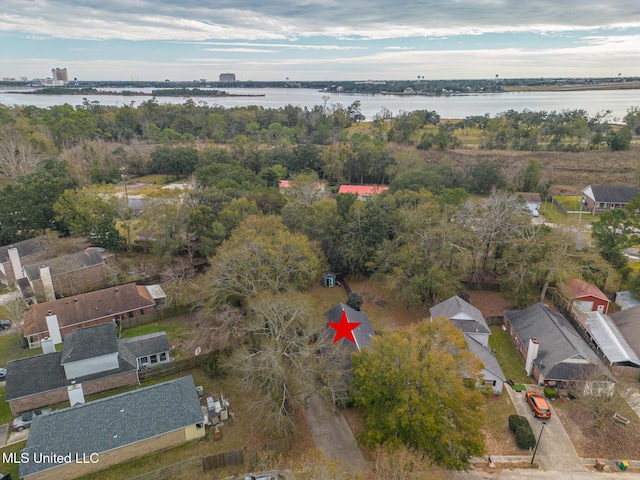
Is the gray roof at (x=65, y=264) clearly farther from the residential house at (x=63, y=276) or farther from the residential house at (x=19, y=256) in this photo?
the residential house at (x=19, y=256)

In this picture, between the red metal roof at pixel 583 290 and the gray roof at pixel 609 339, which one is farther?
the red metal roof at pixel 583 290

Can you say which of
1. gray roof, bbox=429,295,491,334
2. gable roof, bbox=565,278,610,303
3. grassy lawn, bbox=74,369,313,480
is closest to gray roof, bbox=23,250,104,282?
grassy lawn, bbox=74,369,313,480

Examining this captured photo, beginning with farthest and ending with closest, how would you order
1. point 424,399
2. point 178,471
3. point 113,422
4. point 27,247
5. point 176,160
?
point 176,160 → point 27,247 → point 113,422 → point 178,471 → point 424,399

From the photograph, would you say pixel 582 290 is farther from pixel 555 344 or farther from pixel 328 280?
pixel 328 280

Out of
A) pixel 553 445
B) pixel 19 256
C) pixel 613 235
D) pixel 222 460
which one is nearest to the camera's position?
pixel 222 460

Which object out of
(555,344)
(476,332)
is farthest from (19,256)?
(555,344)

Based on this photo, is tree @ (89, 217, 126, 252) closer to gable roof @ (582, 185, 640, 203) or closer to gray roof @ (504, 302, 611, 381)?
gray roof @ (504, 302, 611, 381)

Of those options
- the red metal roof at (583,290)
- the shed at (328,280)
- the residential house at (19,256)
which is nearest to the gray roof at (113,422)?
the shed at (328,280)
